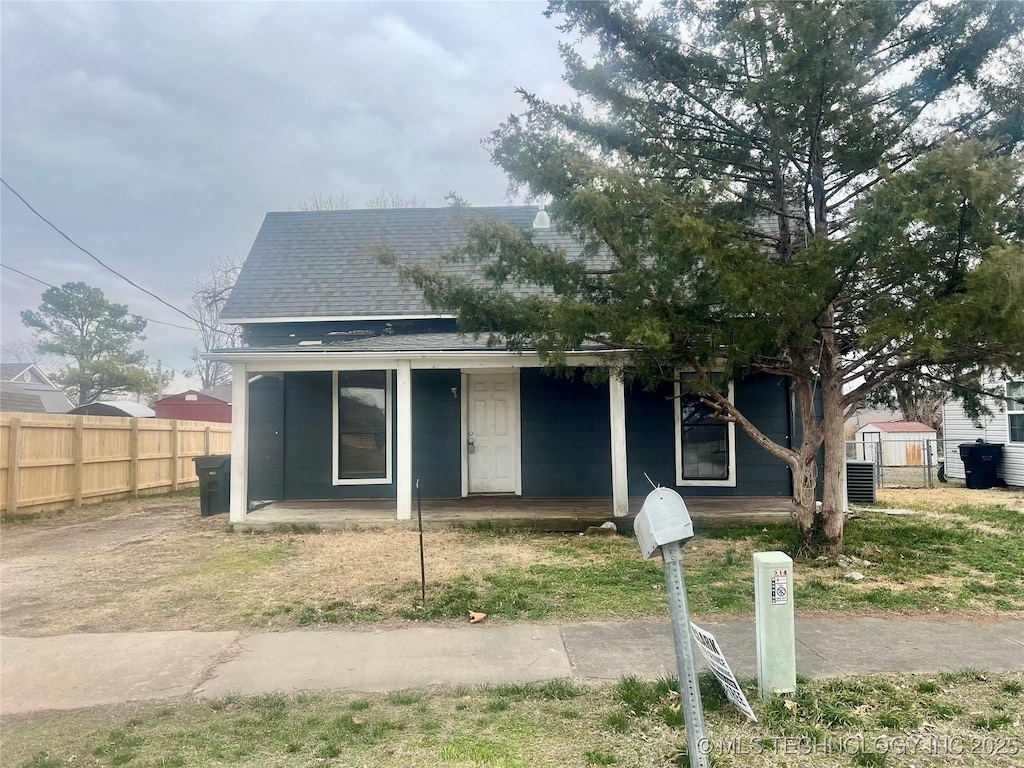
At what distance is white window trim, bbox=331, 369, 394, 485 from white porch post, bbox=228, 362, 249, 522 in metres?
1.82

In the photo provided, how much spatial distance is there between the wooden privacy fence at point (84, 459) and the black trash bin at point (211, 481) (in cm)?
272

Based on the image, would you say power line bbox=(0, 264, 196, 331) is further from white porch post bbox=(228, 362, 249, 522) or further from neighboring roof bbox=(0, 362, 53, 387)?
white porch post bbox=(228, 362, 249, 522)

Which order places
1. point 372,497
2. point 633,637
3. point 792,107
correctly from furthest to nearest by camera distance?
1. point 372,497
2. point 792,107
3. point 633,637

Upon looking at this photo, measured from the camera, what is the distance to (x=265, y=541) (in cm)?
838

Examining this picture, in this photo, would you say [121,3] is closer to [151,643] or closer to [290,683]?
[151,643]

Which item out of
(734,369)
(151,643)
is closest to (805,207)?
(734,369)

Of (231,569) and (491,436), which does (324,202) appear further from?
(231,569)

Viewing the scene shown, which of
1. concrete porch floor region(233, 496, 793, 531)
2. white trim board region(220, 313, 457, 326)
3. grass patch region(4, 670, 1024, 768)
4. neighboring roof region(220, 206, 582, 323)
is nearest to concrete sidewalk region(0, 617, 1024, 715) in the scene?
grass patch region(4, 670, 1024, 768)

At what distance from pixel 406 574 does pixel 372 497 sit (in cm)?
451

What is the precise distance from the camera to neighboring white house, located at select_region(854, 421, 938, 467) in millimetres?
24856

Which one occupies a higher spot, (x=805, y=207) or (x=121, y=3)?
(x=121, y=3)

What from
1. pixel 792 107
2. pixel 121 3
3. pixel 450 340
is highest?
pixel 121 3

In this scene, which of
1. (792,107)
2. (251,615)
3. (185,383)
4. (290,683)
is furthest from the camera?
(185,383)

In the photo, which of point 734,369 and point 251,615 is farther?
point 734,369
